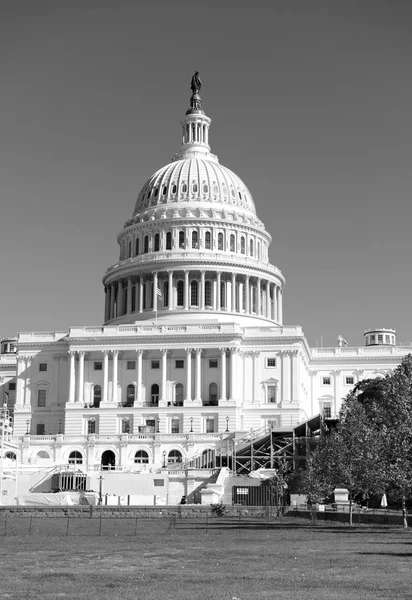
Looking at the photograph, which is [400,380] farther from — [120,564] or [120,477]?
[120,477]

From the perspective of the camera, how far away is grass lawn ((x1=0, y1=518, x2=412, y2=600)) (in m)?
28.5

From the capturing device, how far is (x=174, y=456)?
118062mm

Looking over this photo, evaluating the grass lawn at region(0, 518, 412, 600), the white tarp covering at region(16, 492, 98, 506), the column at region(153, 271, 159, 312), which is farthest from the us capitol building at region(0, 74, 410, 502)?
the grass lawn at region(0, 518, 412, 600)

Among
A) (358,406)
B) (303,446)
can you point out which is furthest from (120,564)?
(303,446)

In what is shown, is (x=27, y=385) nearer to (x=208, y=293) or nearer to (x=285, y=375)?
(x=208, y=293)

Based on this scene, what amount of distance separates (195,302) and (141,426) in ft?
97.9

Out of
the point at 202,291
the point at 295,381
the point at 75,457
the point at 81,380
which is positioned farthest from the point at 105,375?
the point at 295,381

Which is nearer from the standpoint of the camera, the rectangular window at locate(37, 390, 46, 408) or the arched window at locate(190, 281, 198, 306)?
the rectangular window at locate(37, 390, 46, 408)

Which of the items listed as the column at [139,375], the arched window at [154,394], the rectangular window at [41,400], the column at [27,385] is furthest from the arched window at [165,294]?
the rectangular window at [41,400]

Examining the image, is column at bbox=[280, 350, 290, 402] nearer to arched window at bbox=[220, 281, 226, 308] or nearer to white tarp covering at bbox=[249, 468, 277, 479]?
arched window at bbox=[220, 281, 226, 308]

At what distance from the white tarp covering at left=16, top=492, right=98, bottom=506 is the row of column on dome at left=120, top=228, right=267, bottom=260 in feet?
228

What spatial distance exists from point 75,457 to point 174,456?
11743mm

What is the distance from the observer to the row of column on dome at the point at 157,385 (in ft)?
428

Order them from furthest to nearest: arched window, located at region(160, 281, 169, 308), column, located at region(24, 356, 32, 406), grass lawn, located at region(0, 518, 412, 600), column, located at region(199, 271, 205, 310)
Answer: arched window, located at region(160, 281, 169, 308) → column, located at region(199, 271, 205, 310) → column, located at region(24, 356, 32, 406) → grass lawn, located at region(0, 518, 412, 600)
